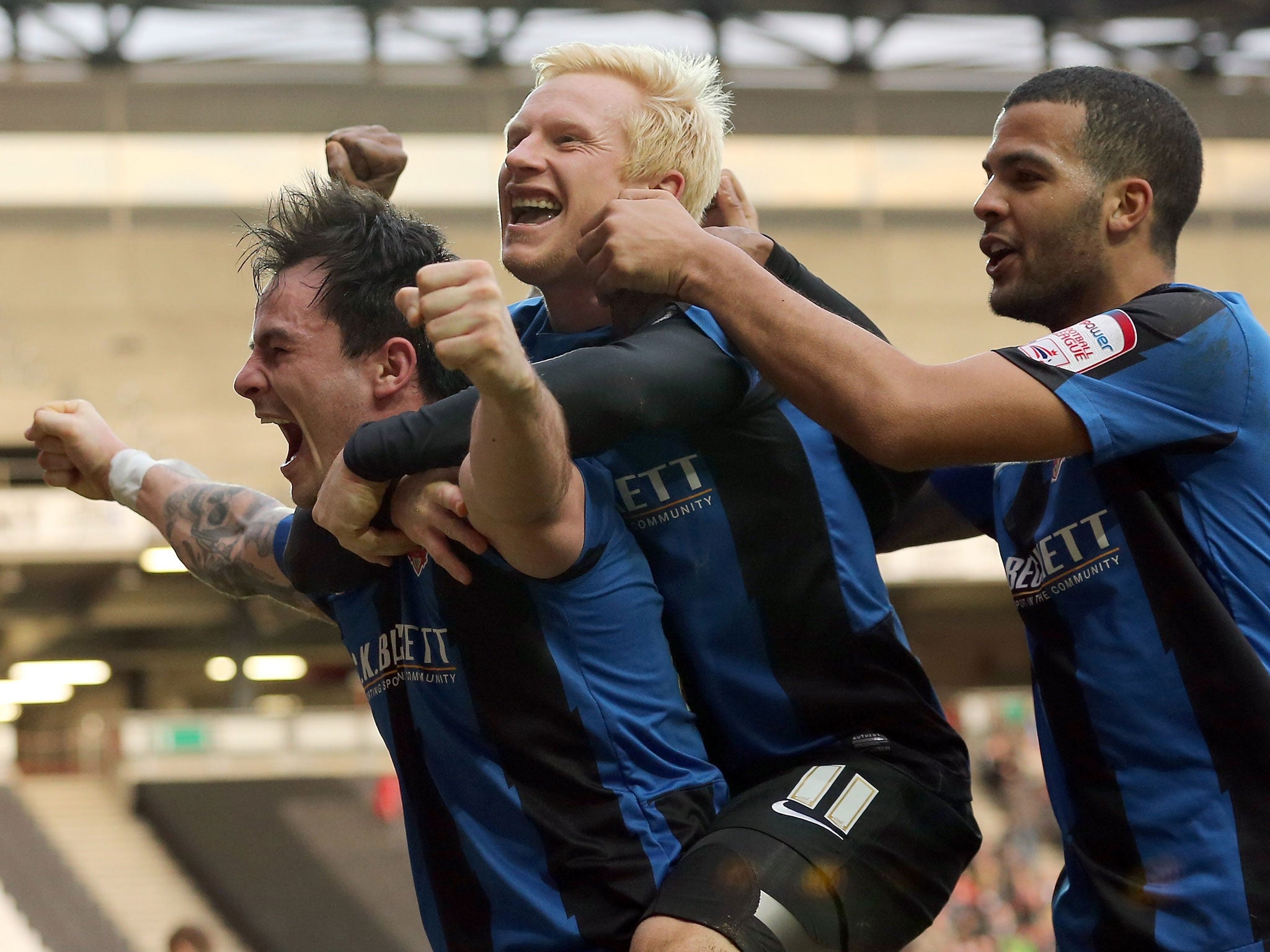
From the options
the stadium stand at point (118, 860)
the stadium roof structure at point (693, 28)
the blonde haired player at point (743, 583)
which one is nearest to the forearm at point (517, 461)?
the blonde haired player at point (743, 583)

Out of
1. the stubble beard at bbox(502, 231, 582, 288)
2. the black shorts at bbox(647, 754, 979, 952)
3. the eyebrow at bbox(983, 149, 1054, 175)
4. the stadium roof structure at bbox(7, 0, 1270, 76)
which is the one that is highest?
the stadium roof structure at bbox(7, 0, 1270, 76)

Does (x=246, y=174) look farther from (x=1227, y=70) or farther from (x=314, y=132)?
(x=1227, y=70)

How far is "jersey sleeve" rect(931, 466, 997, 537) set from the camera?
3.49 m

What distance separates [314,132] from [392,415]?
72.2 ft

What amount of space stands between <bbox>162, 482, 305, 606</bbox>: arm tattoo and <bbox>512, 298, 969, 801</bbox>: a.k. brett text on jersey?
3.50 ft

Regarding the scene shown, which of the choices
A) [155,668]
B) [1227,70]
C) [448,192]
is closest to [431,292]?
[448,192]

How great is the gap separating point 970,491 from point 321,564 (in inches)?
58.9

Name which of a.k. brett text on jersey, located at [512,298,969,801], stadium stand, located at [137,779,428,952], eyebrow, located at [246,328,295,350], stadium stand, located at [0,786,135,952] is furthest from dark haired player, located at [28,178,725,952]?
stadium stand, located at [0,786,135,952]

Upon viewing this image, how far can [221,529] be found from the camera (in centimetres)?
371

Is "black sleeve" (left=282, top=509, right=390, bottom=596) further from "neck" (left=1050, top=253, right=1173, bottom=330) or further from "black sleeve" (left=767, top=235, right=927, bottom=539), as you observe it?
"neck" (left=1050, top=253, right=1173, bottom=330)

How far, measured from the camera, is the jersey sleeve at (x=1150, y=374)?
2.74 metres

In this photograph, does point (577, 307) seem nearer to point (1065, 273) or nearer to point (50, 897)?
point (1065, 273)

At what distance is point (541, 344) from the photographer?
3.24 metres

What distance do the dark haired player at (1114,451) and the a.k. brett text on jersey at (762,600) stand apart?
25 cm
